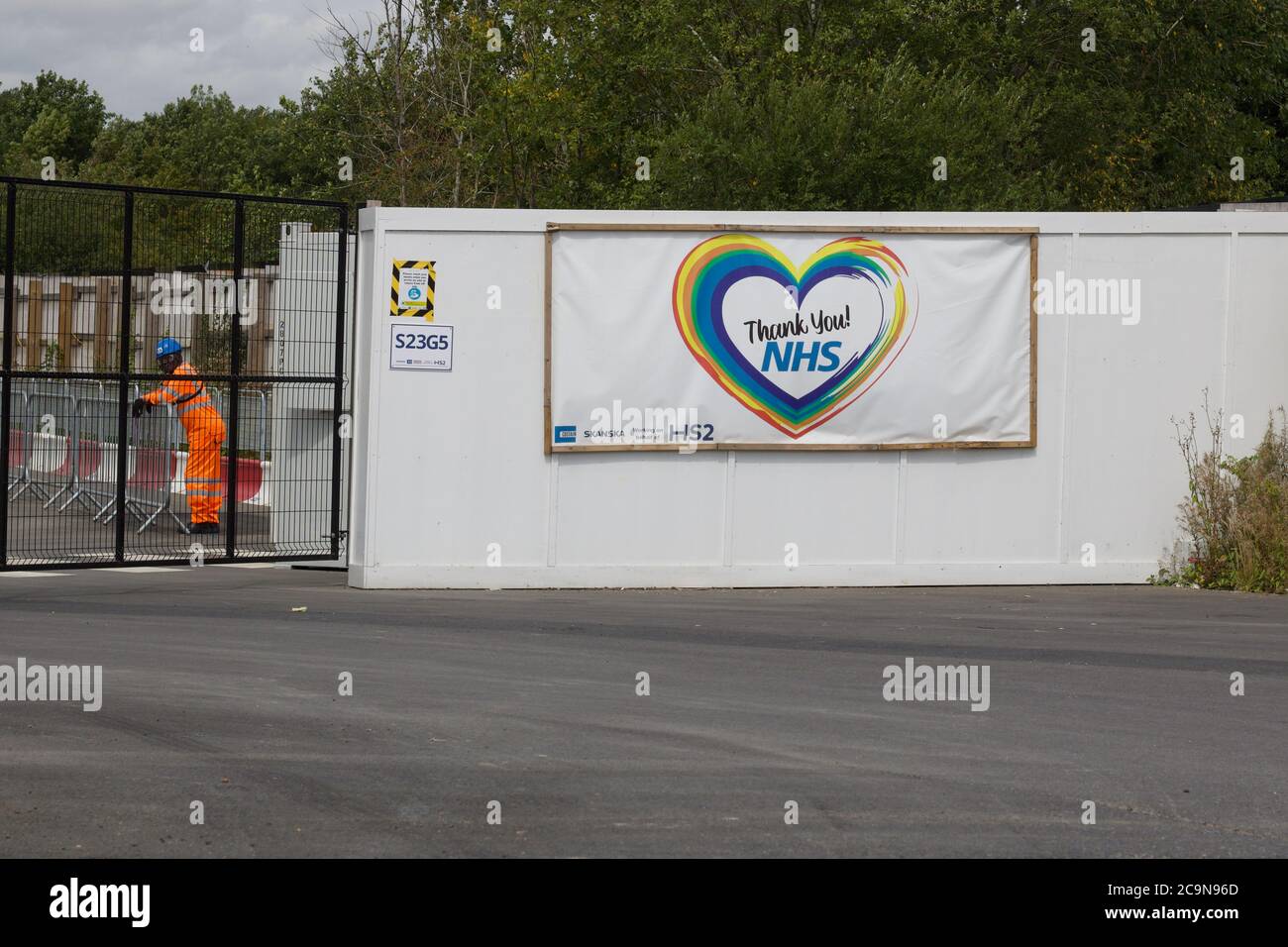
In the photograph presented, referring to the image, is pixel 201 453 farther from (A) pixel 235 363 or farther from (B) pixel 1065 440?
(B) pixel 1065 440

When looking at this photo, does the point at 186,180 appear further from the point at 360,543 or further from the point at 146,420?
the point at 360,543

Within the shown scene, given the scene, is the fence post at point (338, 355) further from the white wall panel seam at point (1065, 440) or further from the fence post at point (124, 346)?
the white wall panel seam at point (1065, 440)

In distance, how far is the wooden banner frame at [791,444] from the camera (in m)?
14.3

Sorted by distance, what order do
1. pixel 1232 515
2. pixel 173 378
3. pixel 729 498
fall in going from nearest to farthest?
1. pixel 729 498
2. pixel 1232 515
3. pixel 173 378

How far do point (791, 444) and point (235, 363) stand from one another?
17.8ft

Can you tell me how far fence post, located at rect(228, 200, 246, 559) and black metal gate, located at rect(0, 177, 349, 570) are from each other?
0.8 inches

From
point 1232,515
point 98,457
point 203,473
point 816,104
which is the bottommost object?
point 1232,515

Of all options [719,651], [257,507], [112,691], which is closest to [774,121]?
[257,507]

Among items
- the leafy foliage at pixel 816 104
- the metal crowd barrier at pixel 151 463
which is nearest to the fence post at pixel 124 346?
the metal crowd barrier at pixel 151 463

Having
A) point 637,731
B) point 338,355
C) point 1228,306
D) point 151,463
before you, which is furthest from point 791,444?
point 151,463

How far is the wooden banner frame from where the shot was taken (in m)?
14.3

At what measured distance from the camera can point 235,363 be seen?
1647cm

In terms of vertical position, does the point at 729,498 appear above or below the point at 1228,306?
below

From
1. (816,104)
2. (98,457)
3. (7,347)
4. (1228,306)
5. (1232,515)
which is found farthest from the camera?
(816,104)
